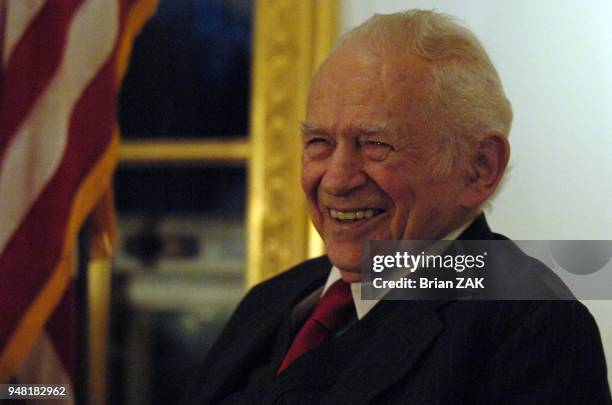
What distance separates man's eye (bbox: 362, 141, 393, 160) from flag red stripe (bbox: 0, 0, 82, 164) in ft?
3.27

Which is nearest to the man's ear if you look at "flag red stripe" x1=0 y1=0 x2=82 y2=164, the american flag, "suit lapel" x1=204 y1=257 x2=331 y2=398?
"suit lapel" x1=204 y1=257 x2=331 y2=398

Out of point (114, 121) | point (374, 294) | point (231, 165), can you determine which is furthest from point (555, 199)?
point (114, 121)

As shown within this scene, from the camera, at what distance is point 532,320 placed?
34.4 inches

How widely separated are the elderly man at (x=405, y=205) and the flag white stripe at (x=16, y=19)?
966 millimetres

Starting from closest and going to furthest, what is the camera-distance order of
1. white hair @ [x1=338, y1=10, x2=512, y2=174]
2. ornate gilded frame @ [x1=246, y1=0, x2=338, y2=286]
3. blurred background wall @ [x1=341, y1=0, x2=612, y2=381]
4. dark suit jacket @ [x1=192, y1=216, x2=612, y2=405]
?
dark suit jacket @ [x1=192, y1=216, x2=612, y2=405] → white hair @ [x1=338, y1=10, x2=512, y2=174] → blurred background wall @ [x1=341, y1=0, x2=612, y2=381] → ornate gilded frame @ [x1=246, y1=0, x2=338, y2=286]

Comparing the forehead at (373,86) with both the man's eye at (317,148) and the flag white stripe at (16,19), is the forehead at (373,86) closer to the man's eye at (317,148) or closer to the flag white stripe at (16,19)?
the man's eye at (317,148)

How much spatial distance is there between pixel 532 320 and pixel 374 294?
0.22m

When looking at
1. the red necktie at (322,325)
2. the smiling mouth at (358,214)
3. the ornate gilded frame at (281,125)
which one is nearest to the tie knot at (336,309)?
the red necktie at (322,325)

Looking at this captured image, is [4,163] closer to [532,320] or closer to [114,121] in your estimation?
[114,121]

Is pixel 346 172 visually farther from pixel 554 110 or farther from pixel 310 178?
pixel 554 110

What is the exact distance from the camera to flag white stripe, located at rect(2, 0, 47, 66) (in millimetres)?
1749

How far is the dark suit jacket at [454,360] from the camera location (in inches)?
33.1

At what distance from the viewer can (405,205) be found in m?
1.00

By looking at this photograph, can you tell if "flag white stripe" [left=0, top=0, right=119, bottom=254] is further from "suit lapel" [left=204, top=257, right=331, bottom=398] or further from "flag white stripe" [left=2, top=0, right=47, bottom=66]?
"suit lapel" [left=204, top=257, right=331, bottom=398]
